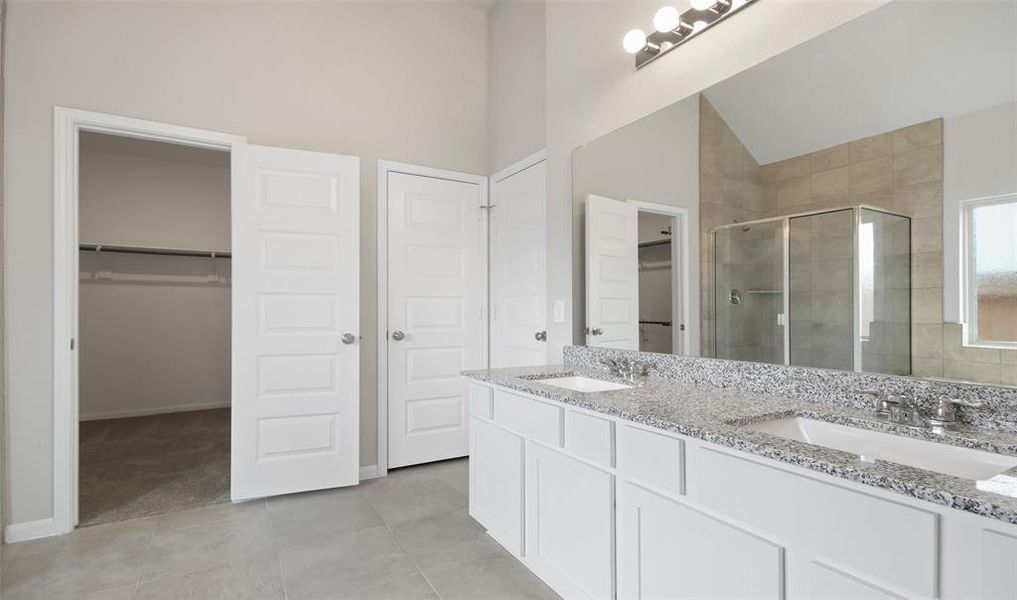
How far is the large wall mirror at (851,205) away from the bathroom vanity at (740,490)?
130 mm

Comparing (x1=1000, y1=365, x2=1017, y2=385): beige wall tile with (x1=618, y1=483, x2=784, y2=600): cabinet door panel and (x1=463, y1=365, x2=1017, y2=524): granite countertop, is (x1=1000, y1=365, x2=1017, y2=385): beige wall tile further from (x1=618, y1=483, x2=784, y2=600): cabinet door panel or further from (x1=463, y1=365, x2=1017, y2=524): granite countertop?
(x1=618, y1=483, x2=784, y2=600): cabinet door panel

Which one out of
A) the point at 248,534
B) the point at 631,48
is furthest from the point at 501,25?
the point at 248,534

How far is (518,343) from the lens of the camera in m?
3.36

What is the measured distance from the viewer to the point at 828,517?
0.99 metres

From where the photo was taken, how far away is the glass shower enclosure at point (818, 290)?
1438 mm

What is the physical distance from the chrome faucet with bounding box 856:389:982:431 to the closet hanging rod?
5.88m

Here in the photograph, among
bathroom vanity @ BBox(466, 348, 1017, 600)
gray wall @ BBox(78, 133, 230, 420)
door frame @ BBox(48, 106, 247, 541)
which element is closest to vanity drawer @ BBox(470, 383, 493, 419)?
bathroom vanity @ BBox(466, 348, 1017, 600)

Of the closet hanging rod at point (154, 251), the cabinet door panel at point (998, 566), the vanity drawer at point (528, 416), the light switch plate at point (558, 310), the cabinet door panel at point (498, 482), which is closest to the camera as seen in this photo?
the cabinet door panel at point (998, 566)

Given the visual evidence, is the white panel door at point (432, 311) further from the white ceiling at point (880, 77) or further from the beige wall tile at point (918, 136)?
the beige wall tile at point (918, 136)

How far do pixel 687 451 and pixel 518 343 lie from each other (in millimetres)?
2100

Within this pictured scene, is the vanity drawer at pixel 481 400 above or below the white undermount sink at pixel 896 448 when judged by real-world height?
below

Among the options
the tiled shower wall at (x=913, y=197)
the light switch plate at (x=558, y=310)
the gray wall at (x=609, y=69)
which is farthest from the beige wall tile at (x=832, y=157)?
the light switch plate at (x=558, y=310)

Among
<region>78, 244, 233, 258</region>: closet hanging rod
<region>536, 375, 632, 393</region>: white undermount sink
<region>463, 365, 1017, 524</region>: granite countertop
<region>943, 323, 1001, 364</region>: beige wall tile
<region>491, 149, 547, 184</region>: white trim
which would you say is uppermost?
Result: <region>491, 149, 547, 184</region>: white trim

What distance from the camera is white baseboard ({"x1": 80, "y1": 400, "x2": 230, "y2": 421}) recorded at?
4969 mm
